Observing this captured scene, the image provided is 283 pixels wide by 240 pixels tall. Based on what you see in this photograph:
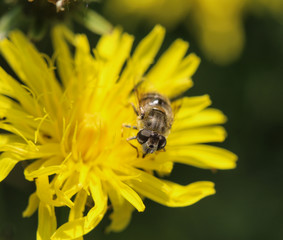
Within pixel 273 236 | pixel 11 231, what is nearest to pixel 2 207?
pixel 11 231

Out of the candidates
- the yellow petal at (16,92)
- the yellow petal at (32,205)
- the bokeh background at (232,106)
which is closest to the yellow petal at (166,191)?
A: the yellow petal at (32,205)

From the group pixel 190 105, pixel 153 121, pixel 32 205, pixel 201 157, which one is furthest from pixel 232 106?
pixel 32 205

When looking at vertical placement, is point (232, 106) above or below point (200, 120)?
below

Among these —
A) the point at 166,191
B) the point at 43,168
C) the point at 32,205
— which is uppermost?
the point at 166,191

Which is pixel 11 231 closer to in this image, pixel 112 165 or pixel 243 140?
pixel 112 165

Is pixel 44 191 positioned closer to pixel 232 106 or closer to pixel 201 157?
pixel 201 157
